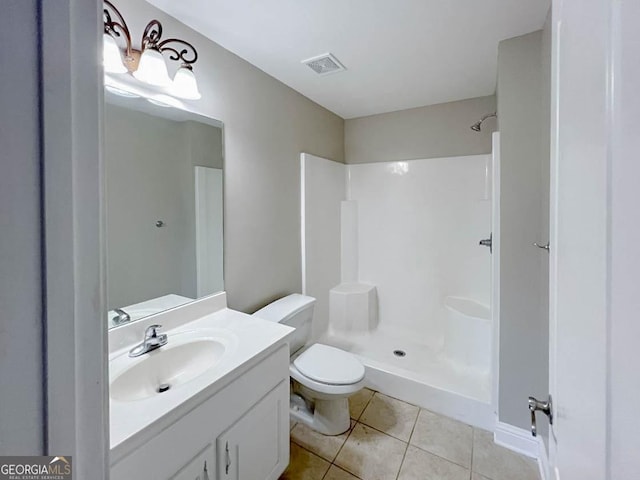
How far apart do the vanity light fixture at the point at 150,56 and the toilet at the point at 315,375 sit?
1.31 metres

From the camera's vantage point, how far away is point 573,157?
19.1 inches

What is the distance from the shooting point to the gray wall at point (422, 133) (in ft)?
7.63

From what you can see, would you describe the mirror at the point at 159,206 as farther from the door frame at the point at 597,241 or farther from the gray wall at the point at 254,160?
the door frame at the point at 597,241

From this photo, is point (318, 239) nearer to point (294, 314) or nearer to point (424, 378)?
point (294, 314)

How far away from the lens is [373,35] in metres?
1.50

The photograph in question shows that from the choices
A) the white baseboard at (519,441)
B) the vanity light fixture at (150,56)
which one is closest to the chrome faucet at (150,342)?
the vanity light fixture at (150,56)

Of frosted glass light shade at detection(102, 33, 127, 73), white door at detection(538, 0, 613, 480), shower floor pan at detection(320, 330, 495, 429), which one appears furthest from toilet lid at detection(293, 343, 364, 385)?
frosted glass light shade at detection(102, 33, 127, 73)

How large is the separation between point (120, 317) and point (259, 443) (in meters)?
0.80

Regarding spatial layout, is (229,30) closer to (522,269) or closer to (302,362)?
(302,362)

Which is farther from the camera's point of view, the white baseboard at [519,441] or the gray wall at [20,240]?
the white baseboard at [519,441]

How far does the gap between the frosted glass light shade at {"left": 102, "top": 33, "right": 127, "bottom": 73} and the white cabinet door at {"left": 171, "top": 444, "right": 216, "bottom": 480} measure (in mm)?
1462

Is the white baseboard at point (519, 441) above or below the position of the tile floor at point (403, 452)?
above

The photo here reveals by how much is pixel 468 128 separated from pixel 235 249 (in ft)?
7.01

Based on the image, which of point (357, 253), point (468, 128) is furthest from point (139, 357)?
point (468, 128)
